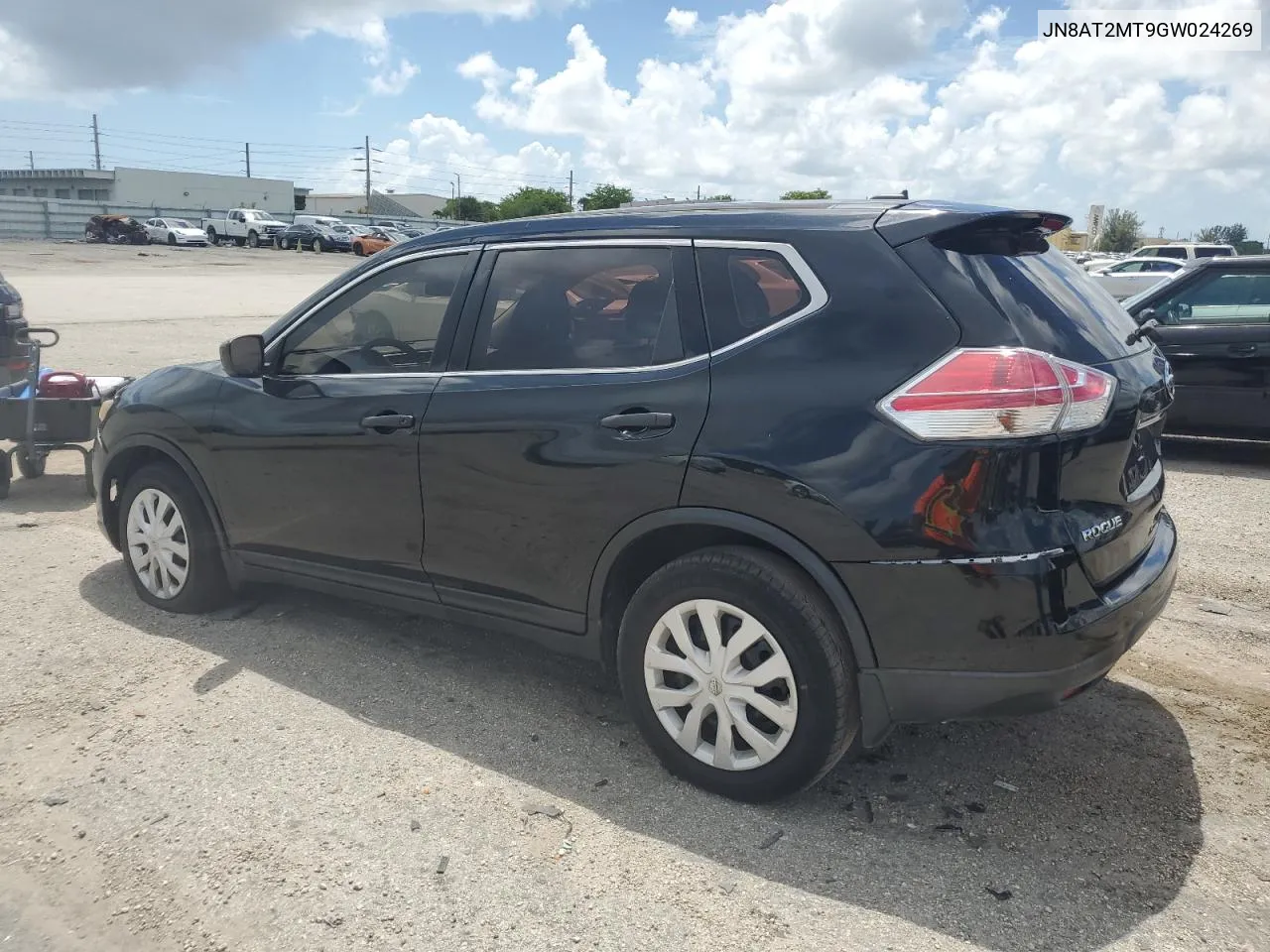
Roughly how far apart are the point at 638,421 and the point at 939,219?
Result: 1095 mm

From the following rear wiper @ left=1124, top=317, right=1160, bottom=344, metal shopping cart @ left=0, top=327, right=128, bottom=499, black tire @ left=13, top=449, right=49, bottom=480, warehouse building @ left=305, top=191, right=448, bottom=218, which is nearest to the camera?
rear wiper @ left=1124, top=317, right=1160, bottom=344

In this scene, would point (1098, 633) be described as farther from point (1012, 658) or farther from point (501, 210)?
point (501, 210)

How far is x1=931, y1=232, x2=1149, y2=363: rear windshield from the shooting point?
9.71 feet

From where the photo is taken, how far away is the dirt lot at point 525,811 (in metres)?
2.73

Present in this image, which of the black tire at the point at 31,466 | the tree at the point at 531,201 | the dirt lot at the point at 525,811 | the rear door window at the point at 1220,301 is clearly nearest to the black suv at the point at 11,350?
the black tire at the point at 31,466

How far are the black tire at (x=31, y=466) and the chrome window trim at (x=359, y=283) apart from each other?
3.84 meters

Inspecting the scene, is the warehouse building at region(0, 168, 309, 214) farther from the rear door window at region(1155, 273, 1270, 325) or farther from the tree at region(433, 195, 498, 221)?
the rear door window at region(1155, 273, 1270, 325)

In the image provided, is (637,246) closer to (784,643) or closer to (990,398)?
(990,398)

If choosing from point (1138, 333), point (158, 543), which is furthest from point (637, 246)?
point (158, 543)

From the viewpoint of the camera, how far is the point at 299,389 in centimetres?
427

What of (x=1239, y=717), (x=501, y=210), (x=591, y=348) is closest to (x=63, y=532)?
(x=591, y=348)

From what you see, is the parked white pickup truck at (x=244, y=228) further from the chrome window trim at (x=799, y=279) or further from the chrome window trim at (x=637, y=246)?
the chrome window trim at (x=799, y=279)

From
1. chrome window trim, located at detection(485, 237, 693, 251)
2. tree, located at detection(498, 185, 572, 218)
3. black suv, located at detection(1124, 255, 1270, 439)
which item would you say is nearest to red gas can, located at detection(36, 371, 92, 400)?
chrome window trim, located at detection(485, 237, 693, 251)

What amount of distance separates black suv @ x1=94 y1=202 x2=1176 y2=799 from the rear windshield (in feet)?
0.04
